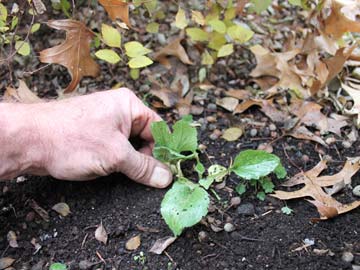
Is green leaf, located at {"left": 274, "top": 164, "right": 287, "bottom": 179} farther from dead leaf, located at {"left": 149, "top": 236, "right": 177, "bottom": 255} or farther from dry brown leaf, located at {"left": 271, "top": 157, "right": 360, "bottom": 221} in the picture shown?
dead leaf, located at {"left": 149, "top": 236, "right": 177, "bottom": 255}

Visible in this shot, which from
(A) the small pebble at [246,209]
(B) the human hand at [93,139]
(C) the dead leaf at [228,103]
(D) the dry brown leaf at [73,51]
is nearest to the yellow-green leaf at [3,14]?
(D) the dry brown leaf at [73,51]

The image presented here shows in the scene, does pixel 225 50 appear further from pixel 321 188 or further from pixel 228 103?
pixel 321 188

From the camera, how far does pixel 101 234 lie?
4.71 feet

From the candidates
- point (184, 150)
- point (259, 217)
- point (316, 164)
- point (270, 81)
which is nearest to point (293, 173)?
point (316, 164)

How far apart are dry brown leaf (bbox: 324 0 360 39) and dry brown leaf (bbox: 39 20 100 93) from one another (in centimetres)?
75

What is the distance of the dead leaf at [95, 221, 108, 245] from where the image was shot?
143 centimetres

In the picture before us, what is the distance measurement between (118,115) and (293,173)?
513 millimetres

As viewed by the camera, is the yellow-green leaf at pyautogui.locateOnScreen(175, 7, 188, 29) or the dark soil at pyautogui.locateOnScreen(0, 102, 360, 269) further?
the yellow-green leaf at pyautogui.locateOnScreen(175, 7, 188, 29)

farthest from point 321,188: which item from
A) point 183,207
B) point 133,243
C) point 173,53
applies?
point 173,53

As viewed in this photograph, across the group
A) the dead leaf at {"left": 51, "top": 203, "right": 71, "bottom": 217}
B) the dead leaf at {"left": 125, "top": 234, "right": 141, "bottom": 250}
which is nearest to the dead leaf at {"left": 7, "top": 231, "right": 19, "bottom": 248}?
the dead leaf at {"left": 51, "top": 203, "right": 71, "bottom": 217}

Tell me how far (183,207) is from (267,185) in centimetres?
29

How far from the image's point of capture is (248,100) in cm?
182

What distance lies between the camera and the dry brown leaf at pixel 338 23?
174cm

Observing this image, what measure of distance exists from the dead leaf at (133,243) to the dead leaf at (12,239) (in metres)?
0.29
